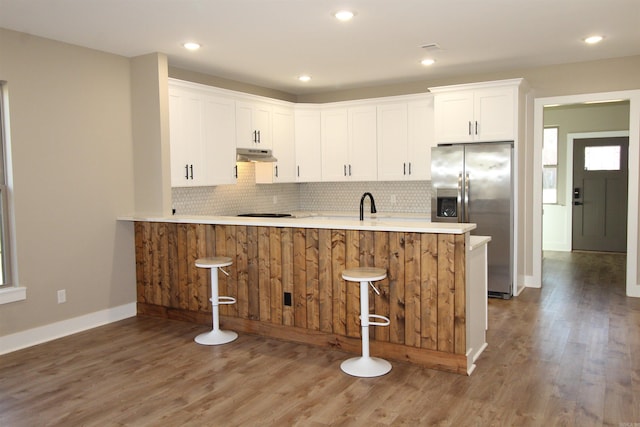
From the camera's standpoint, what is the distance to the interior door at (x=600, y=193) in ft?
28.4

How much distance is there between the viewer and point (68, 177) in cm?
461

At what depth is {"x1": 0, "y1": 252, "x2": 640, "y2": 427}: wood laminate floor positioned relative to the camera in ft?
9.62

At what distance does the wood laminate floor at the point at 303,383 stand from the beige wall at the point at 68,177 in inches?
17.9

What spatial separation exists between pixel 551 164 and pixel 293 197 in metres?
4.78

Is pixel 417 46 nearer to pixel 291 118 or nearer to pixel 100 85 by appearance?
pixel 291 118

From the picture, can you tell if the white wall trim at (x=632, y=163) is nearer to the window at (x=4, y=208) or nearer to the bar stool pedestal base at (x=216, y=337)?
the bar stool pedestal base at (x=216, y=337)

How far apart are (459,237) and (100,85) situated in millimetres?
3635

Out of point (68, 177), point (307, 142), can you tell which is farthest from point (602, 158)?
point (68, 177)

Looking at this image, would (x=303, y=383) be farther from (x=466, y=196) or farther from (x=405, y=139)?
(x=405, y=139)

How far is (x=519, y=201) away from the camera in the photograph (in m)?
5.78

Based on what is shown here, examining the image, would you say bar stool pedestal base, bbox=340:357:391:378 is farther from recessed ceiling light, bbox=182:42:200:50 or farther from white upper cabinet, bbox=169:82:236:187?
recessed ceiling light, bbox=182:42:200:50

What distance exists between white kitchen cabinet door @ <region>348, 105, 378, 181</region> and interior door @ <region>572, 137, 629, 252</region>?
4322 millimetres

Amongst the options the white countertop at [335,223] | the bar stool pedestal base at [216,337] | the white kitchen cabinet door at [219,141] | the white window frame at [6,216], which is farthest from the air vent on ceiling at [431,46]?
the white window frame at [6,216]

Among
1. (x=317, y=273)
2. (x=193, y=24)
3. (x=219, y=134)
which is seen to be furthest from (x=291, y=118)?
(x=317, y=273)
